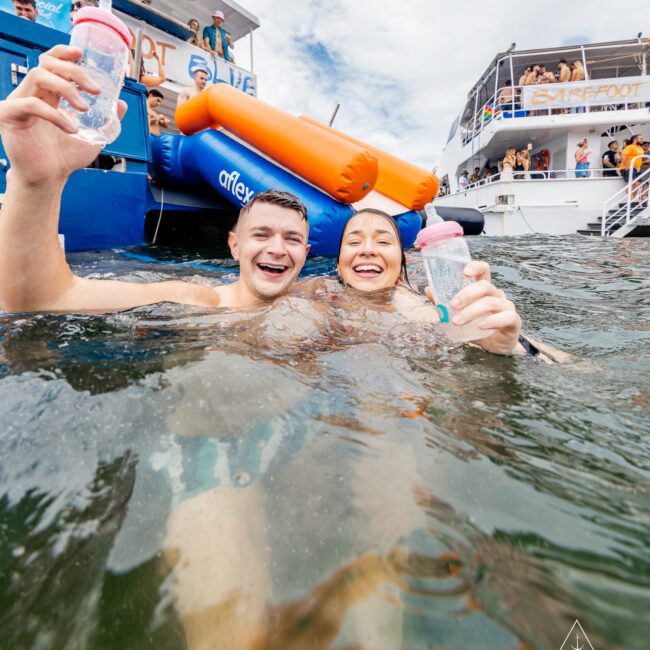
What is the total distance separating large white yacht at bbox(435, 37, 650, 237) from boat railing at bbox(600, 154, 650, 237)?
0.03 meters

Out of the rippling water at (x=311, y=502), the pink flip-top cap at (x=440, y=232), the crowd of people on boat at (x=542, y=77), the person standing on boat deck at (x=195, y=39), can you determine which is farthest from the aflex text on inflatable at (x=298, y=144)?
the crowd of people on boat at (x=542, y=77)

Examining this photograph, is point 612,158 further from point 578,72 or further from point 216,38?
point 216,38

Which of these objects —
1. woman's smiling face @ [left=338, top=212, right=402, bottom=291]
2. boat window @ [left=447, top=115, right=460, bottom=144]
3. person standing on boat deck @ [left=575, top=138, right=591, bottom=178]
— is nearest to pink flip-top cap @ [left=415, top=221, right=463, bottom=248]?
woman's smiling face @ [left=338, top=212, right=402, bottom=291]

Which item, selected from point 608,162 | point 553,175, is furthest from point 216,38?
point 553,175

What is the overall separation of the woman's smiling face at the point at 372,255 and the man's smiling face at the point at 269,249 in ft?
1.35

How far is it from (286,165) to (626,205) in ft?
31.8

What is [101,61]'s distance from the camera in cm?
127

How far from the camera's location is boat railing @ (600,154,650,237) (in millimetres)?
9453

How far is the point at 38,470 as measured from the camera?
2.50 ft

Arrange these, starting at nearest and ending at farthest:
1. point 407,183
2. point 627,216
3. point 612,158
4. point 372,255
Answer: point 372,255
point 407,183
point 627,216
point 612,158

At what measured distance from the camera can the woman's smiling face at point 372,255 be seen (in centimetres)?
250

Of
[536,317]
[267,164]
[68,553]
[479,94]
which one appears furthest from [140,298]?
[479,94]

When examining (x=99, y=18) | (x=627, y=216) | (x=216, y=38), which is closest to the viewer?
(x=99, y=18)

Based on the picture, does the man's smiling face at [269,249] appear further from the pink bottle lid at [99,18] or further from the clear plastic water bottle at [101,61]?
the pink bottle lid at [99,18]
